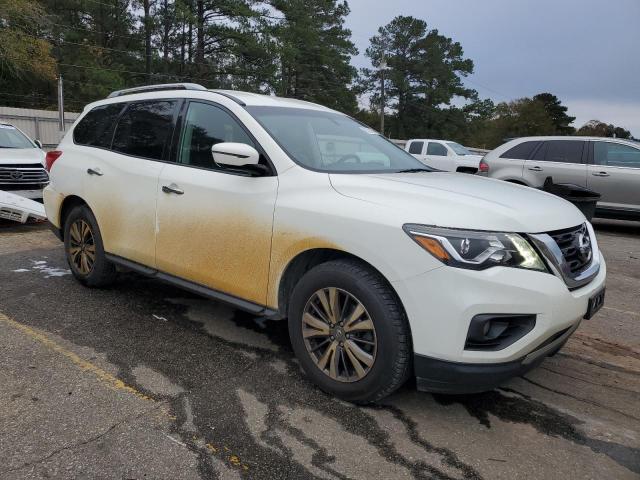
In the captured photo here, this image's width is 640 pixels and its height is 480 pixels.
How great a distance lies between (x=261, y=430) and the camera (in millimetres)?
2721

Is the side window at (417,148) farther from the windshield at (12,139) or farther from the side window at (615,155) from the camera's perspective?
the windshield at (12,139)

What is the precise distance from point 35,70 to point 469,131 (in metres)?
40.9

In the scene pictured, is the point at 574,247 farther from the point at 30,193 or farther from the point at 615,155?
the point at 30,193

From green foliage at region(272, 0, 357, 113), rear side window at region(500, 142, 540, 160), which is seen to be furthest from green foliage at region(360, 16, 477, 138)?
rear side window at region(500, 142, 540, 160)

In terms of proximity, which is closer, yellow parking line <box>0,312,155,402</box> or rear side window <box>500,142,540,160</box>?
yellow parking line <box>0,312,155,402</box>

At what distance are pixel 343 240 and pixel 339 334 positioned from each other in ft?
1.74

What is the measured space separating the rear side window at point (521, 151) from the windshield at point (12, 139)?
29.6 ft

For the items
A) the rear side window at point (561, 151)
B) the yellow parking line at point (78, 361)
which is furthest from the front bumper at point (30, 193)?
the rear side window at point (561, 151)

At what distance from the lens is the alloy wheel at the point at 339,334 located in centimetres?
284

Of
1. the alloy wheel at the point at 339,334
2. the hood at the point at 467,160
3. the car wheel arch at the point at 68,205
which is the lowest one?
the alloy wheel at the point at 339,334

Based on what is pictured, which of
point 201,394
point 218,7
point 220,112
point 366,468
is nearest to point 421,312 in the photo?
point 366,468

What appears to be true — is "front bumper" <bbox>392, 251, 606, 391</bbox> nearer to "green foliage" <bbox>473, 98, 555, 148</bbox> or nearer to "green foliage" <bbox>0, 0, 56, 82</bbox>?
"green foliage" <bbox>0, 0, 56, 82</bbox>

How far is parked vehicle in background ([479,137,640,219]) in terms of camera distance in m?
9.31

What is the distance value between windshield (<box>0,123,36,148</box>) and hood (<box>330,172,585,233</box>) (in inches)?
338
